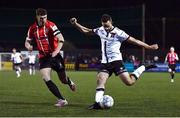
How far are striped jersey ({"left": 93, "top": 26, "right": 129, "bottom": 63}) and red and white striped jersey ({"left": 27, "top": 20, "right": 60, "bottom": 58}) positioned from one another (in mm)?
1244

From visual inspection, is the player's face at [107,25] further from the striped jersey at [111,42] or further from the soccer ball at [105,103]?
the soccer ball at [105,103]

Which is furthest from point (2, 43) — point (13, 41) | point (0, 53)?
point (0, 53)

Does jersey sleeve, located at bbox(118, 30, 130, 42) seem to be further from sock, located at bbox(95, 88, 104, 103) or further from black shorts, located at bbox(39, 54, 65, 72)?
black shorts, located at bbox(39, 54, 65, 72)

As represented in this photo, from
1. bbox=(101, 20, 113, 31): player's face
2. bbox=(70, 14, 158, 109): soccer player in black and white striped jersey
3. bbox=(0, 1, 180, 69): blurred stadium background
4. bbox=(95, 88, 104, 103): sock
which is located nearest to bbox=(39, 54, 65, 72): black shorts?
bbox=(70, 14, 158, 109): soccer player in black and white striped jersey

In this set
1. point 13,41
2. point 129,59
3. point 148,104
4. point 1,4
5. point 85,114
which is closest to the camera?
point 85,114

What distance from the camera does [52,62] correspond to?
43.0 ft

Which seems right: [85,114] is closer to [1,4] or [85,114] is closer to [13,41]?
[13,41]

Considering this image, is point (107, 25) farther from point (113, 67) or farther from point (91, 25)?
point (91, 25)

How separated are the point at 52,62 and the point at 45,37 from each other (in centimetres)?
69

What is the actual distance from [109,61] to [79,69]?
47.0 m

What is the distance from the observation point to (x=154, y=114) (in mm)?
10977

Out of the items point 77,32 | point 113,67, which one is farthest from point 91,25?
point 113,67

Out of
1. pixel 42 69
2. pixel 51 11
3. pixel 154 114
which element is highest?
pixel 51 11

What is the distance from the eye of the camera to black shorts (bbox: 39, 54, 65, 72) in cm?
1298
